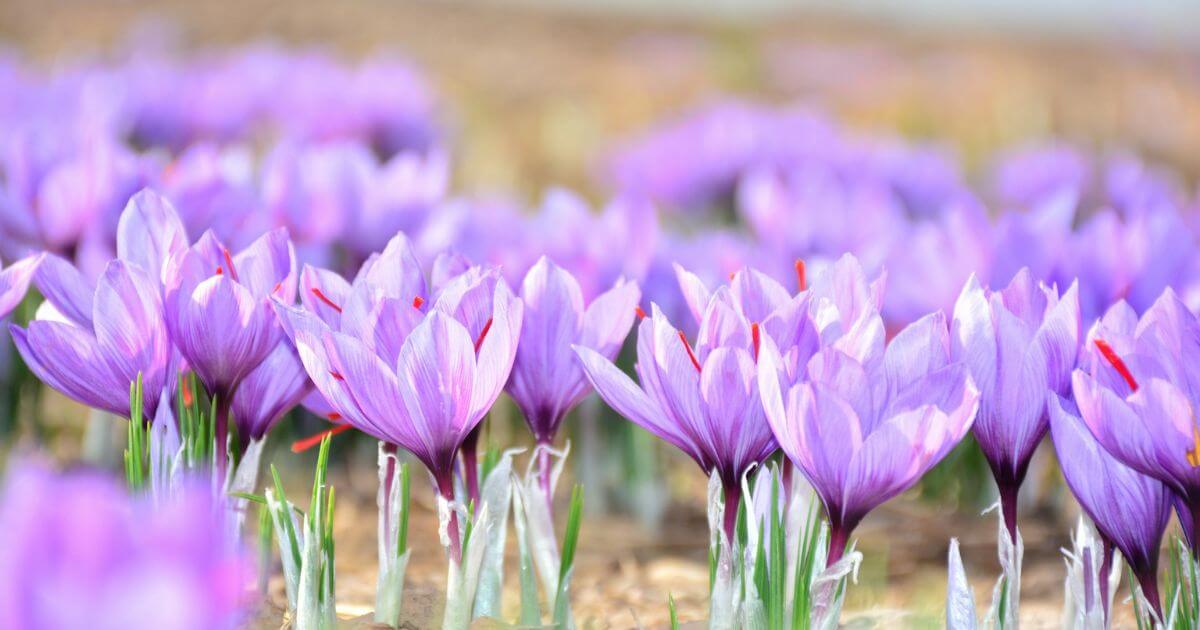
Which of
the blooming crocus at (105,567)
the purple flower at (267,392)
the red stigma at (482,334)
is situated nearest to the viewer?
the blooming crocus at (105,567)

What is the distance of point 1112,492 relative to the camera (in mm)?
1062

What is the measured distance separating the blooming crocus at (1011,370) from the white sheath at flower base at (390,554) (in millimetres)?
519

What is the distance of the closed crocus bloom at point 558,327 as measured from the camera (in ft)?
4.00

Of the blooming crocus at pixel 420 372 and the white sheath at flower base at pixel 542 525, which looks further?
the white sheath at flower base at pixel 542 525

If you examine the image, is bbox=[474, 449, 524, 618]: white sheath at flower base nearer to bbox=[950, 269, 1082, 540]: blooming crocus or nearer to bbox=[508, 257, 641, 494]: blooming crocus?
bbox=[508, 257, 641, 494]: blooming crocus

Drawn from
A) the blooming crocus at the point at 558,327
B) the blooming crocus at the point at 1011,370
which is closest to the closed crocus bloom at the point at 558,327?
the blooming crocus at the point at 558,327

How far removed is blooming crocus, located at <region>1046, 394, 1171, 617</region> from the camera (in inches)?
41.7

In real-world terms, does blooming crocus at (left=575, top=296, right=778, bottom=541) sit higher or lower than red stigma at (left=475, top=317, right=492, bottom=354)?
lower

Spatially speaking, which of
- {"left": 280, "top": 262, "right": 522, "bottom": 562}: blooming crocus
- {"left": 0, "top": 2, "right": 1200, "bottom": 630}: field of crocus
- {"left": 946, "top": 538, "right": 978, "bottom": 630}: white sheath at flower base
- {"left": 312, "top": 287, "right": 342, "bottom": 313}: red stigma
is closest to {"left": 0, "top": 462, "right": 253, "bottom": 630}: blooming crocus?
{"left": 0, "top": 2, "right": 1200, "bottom": 630}: field of crocus

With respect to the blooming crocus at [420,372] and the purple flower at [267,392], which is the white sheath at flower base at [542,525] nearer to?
the blooming crocus at [420,372]

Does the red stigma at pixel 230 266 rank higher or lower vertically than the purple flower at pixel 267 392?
higher

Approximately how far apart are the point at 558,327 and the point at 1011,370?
43cm

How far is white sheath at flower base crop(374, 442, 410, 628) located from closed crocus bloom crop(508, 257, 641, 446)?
18 cm

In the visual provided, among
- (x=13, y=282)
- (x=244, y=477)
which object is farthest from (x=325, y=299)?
(x=13, y=282)
